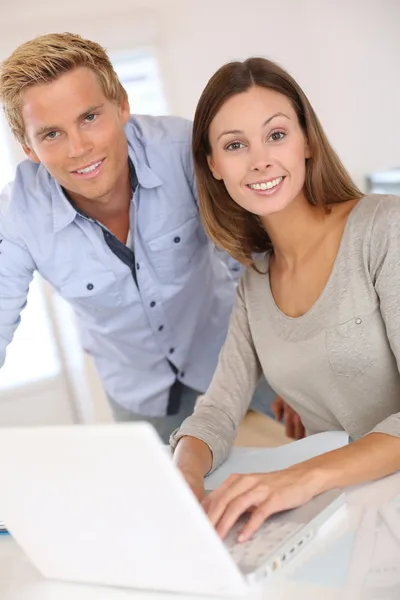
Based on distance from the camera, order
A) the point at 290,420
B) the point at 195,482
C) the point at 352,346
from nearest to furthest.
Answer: the point at 195,482 → the point at 352,346 → the point at 290,420

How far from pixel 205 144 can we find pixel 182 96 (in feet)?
6.22

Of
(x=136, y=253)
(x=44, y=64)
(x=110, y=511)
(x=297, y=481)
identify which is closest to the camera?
(x=110, y=511)

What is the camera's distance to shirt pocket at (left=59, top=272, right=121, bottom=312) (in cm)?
179

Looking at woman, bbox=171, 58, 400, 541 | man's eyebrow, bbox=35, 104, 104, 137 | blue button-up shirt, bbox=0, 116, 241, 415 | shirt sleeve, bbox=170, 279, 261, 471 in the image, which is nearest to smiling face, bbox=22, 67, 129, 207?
man's eyebrow, bbox=35, 104, 104, 137

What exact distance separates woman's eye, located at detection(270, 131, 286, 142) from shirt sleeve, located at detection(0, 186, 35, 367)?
65cm

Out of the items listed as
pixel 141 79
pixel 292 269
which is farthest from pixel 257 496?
pixel 141 79

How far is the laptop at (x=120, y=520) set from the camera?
2.40ft

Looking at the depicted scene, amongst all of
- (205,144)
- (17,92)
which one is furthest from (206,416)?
(17,92)

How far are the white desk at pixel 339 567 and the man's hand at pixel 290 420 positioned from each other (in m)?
0.56

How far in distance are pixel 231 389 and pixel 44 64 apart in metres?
0.71

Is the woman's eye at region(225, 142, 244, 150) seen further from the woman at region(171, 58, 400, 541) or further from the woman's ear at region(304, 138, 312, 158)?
the woman's ear at region(304, 138, 312, 158)

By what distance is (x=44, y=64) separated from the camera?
60.0 inches

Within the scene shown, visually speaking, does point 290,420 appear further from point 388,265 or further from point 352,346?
point 388,265

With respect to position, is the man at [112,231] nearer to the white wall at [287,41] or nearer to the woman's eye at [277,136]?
the woman's eye at [277,136]
